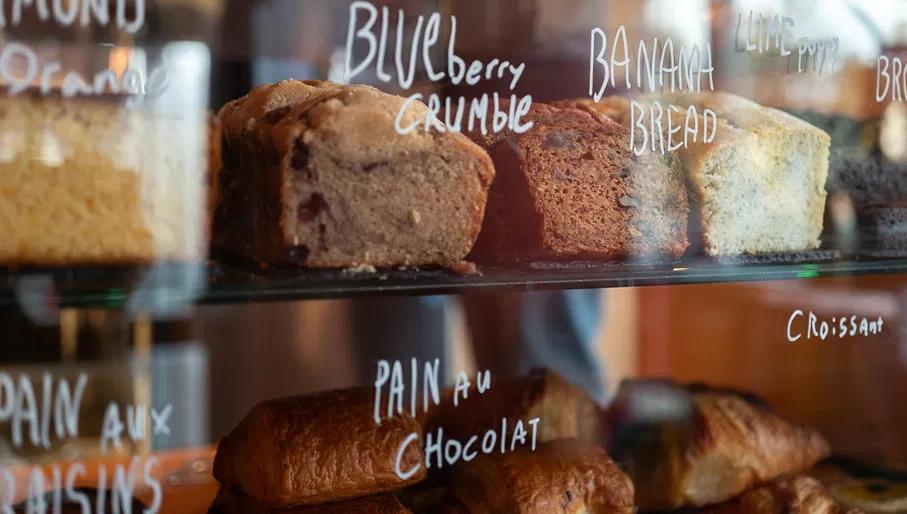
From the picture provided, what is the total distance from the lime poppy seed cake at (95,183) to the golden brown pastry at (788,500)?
103cm

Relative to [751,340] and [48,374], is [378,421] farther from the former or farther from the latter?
[751,340]

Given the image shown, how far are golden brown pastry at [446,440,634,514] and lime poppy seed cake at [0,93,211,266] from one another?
1.80 feet

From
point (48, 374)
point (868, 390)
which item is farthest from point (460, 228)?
point (868, 390)

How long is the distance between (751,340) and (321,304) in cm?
89

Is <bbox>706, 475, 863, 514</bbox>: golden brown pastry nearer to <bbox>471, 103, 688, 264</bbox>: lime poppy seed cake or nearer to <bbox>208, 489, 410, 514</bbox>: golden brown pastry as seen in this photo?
<bbox>471, 103, 688, 264</bbox>: lime poppy seed cake

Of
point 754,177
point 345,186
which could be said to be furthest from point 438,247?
point 754,177

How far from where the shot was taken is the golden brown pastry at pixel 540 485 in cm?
128

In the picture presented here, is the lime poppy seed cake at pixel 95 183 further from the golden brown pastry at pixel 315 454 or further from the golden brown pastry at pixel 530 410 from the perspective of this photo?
the golden brown pastry at pixel 530 410

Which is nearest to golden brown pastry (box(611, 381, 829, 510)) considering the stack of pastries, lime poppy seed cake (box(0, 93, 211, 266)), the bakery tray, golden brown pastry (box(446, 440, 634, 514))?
the stack of pastries

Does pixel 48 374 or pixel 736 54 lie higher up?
pixel 736 54

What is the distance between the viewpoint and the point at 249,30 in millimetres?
1265

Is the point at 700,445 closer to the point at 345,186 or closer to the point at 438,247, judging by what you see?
the point at 438,247

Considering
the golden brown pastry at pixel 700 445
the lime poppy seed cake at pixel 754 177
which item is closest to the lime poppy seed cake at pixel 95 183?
the lime poppy seed cake at pixel 754 177

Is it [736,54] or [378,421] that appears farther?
[736,54]
